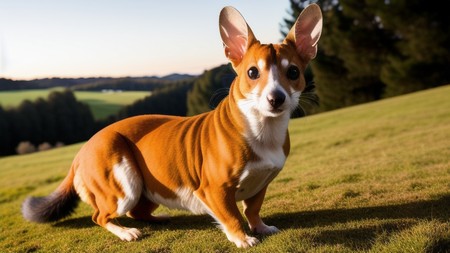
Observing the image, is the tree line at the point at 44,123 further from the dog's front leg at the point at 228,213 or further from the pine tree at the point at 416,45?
the dog's front leg at the point at 228,213

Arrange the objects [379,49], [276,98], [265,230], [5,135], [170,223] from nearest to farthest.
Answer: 1. [276,98]
2. [265,230]
3. [170,223]
4. [379,49]
5. [5,135]

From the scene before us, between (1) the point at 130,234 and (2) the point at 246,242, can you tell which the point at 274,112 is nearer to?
(2) the point at 246,242

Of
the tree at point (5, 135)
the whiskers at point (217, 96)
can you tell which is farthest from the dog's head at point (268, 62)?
the tree at point (5, 135)

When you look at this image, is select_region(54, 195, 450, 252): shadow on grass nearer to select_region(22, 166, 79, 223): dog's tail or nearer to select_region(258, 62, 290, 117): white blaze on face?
select_region(22, 166, 79, 223): dog's tail

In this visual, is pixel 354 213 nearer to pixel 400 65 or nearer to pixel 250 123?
pixel 250 123

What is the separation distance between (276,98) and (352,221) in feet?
6.11

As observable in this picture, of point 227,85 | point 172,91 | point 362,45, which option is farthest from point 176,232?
point 172,91

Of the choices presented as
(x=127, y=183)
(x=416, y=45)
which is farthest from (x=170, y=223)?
(x=416, y=45)

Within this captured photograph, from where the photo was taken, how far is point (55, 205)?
5.95 m

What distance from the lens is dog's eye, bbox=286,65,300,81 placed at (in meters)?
4.09

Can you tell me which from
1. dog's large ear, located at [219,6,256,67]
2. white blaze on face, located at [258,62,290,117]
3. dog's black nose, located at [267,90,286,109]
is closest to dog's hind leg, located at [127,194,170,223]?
dog's large ear, located at [219,6,256,67]

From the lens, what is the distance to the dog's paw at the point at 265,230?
4.76m

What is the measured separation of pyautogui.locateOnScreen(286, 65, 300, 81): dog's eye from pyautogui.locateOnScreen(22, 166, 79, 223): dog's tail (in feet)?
10.5

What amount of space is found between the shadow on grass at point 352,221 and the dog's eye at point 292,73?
152 centimetres
